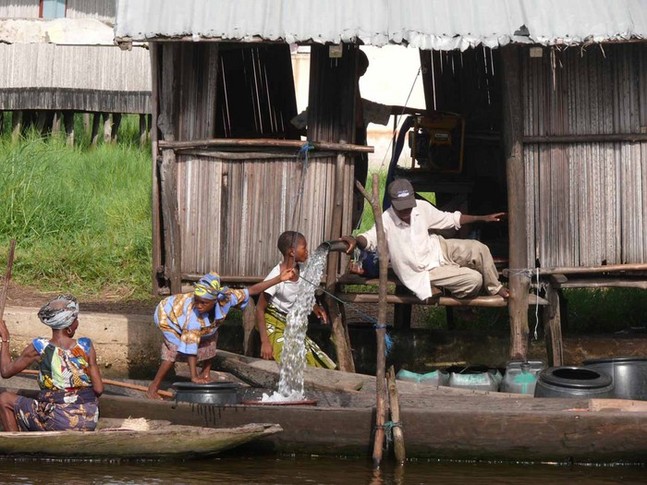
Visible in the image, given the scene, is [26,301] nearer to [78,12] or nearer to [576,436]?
[576,436]

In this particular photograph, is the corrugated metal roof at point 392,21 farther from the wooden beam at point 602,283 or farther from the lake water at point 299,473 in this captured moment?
the lake water at point 299,473

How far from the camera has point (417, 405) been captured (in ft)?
27.9

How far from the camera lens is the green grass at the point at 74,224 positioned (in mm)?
12414

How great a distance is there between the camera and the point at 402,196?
902 centimetres

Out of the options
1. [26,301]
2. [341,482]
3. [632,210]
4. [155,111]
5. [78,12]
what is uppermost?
[78,12]

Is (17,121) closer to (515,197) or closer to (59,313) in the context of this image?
(515,197)

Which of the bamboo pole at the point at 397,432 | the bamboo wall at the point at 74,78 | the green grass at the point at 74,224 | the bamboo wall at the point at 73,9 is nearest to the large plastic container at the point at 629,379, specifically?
the bamboo pole at the point at 397,432

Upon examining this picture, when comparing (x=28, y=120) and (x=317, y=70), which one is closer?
(x=317, y=70)

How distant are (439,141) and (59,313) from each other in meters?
4.21

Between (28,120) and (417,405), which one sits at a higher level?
(28,120)

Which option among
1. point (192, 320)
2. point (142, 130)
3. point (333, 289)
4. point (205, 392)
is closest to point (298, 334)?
point (333, 289)

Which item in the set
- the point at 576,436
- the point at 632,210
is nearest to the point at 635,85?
the point at 632,210

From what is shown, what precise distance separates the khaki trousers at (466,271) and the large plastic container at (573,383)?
866 mm

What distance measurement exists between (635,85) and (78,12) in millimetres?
12284
